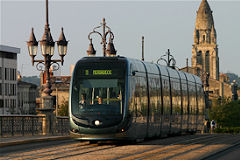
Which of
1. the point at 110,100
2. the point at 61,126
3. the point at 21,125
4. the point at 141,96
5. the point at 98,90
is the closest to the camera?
the point at 110,100

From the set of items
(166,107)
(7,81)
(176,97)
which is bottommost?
(166,107)

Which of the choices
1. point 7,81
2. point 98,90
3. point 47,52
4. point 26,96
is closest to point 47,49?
point 47,52

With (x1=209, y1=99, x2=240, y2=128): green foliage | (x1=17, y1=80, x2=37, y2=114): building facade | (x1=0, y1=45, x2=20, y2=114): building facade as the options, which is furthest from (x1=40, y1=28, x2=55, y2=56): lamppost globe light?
(x1=17, y1=80, x2=37, y2=114): building facade

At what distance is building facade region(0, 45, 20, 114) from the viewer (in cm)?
12438

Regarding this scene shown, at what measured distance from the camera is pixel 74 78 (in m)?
23.4

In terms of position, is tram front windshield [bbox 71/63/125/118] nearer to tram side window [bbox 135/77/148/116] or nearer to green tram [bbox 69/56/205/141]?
green tram [bbox 69/56/205/141]

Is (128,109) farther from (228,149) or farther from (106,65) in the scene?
(228,149)

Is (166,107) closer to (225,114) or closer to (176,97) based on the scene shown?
(176,97)

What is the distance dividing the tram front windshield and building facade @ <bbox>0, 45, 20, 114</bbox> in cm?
9996

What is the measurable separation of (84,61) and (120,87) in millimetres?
1657

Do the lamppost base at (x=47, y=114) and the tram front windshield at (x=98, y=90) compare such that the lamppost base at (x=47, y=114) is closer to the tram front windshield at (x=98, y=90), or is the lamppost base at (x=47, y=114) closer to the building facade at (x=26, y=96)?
the tram front windshield at (x=98, y=90)

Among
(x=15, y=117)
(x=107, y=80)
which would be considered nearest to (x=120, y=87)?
→ (x=107, y=80)

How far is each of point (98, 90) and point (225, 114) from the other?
297ft

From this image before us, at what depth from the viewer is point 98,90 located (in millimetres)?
22969
